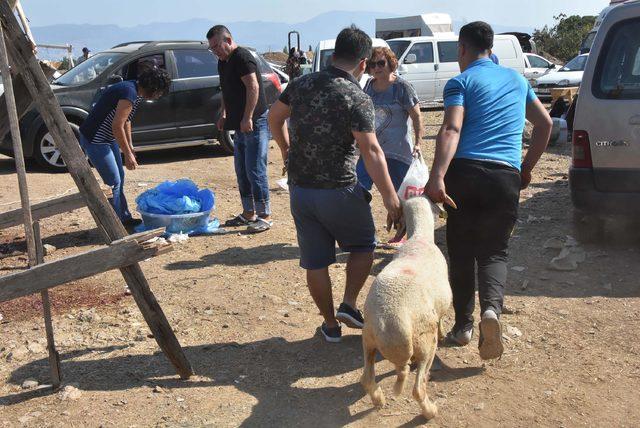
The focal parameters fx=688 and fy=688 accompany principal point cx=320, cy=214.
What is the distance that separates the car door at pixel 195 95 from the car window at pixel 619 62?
6700 mm

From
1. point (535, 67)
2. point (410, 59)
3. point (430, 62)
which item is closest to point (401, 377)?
point (410, 59)

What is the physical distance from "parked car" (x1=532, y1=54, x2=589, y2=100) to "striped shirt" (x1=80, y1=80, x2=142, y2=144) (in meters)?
15.1

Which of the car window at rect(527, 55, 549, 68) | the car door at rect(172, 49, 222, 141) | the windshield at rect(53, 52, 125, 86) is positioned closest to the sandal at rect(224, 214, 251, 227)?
the car door at rect(172, 49, 222, 141)

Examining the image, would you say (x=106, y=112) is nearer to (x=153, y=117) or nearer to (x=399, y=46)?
(x=153, y=117)

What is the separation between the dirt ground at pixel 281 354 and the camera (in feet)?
12.0

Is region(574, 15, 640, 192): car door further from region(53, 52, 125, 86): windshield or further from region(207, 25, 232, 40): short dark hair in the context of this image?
region(53, 52, 125, 86): windshield

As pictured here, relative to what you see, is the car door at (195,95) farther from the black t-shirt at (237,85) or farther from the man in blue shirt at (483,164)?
the man in blue shirt at (483,164)

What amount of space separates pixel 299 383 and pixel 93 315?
1844mm

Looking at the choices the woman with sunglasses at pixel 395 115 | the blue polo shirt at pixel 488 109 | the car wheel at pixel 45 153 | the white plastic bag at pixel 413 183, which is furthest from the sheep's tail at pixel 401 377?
the car wheel at pixel 45 153

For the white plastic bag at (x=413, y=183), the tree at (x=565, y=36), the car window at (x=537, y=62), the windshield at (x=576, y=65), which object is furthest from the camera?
the tree at (x=565, y=36)

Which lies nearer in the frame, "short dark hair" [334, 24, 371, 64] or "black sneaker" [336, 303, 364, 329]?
"short dark hair" [334, 24, 371, 64]

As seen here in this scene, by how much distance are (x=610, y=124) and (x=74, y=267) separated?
14.8ft

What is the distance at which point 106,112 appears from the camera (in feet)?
21.8

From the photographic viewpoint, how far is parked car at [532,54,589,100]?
19.0 m
